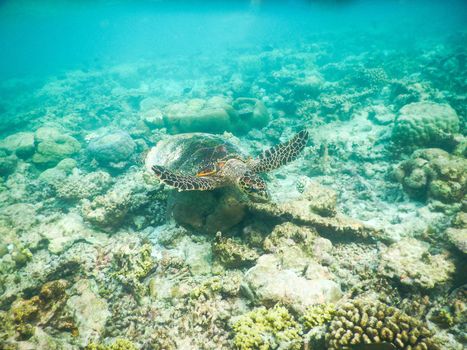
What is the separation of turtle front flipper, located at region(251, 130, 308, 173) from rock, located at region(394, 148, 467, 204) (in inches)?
121

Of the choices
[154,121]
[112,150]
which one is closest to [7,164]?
[112,150]

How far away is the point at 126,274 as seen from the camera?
15.6ft

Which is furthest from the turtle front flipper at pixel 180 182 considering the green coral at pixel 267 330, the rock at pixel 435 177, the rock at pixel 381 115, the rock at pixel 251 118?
the rock at pixel 381 115

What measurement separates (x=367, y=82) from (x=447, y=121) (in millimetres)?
9086

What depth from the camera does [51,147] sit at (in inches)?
451

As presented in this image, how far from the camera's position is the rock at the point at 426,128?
7502 mm

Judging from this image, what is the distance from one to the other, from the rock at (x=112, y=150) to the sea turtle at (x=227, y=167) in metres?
4.99

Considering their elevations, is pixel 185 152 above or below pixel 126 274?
above

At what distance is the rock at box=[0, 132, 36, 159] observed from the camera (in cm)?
1171

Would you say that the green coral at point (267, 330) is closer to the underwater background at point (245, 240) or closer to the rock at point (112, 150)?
the underwater background at point (245, 240)

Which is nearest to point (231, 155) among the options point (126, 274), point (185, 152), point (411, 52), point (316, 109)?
point (185, 152)

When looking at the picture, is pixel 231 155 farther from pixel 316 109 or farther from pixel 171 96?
pixel 171 96

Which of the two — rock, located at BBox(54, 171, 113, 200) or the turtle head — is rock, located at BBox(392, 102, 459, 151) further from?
rock, located at BBox(54, 171, 113, 200)

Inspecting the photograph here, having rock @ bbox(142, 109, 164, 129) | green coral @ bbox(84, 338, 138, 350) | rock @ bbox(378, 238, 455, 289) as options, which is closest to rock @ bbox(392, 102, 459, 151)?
rock @ bbox(378, 238, 455, 289)
